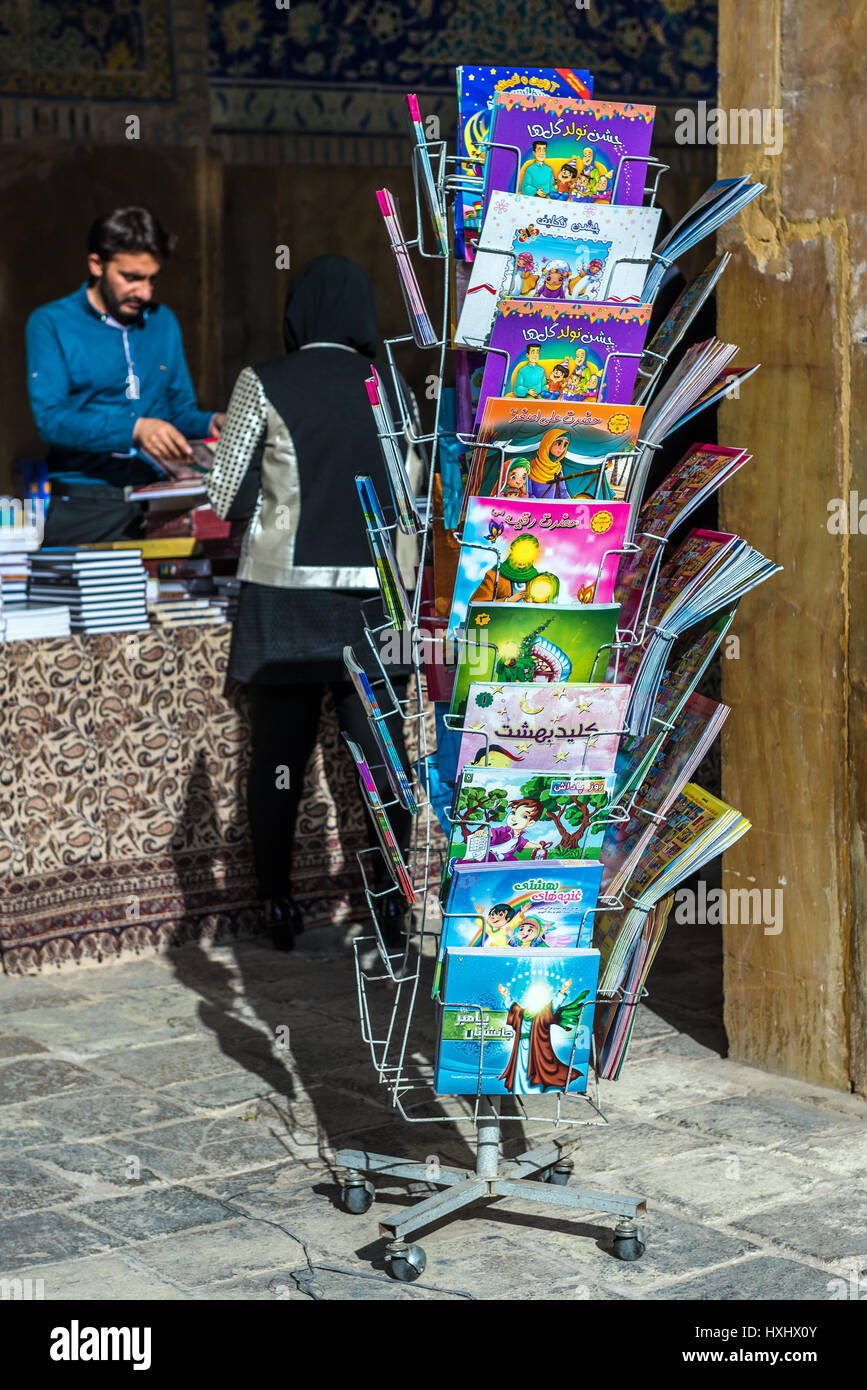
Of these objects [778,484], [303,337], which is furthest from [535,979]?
[303,337]

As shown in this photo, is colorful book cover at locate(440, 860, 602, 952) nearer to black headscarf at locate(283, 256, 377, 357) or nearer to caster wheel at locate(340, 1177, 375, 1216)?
caster wheel at locate(340, 1177, 375, 1216)

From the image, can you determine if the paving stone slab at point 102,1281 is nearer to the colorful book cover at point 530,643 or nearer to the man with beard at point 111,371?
the colorful book cover at point 530,643

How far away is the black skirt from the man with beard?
938 millimetres

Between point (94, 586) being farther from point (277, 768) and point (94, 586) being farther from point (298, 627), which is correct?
point (277, 768)

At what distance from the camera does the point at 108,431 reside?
574 centimetres

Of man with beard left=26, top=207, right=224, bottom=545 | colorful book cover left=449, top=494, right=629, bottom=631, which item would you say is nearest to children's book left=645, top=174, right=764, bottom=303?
colorful book cover left=449, top=494, right=629, bottom=631

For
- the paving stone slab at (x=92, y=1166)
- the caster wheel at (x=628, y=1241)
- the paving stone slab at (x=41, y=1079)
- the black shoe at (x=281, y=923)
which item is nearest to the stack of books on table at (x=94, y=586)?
the black shoe at (x=281, y=923)

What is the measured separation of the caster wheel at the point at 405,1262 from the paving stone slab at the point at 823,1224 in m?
0.58

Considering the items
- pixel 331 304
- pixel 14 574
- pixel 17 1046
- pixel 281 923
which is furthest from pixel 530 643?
pixel 14 574

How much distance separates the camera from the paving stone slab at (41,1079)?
3.78 metres

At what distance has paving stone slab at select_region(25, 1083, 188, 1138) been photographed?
3588mm

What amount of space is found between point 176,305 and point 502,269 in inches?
238

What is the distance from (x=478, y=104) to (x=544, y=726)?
0.96 metres

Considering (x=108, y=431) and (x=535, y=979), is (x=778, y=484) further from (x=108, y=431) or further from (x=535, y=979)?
(x=108, y=431)
